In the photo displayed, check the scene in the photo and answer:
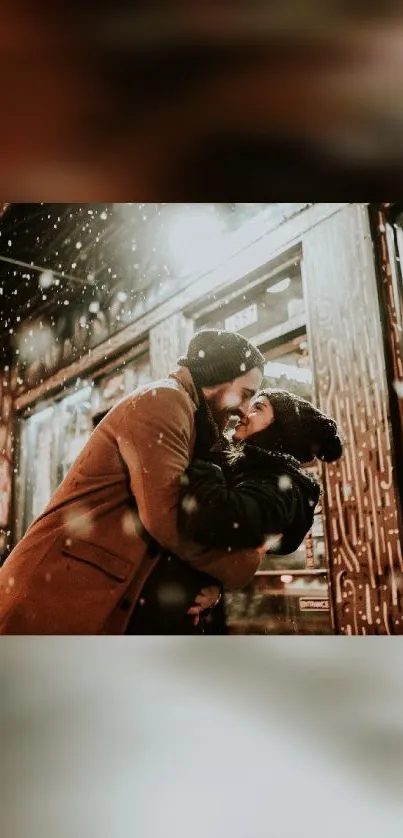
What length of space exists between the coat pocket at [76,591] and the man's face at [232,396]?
0.50 m

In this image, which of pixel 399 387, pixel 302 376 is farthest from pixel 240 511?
pixel 399 387

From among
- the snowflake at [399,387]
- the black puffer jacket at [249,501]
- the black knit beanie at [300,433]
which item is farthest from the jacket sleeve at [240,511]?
the snowflake at [399,387]

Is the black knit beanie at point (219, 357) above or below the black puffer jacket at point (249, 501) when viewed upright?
above

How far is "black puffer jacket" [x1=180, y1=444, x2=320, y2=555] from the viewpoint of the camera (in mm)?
1899

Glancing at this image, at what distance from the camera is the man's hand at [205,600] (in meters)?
1.91

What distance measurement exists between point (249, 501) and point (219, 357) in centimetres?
45

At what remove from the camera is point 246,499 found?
191cm

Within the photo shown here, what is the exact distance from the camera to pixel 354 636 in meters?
1.86

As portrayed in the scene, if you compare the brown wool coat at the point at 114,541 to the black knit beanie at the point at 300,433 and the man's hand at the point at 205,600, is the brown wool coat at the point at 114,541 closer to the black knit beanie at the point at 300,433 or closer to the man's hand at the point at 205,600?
the man's hand at the point at 205,600

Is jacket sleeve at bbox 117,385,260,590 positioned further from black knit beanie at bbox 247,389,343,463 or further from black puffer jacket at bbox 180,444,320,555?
black knit beanie at bbox 247,389,343,463

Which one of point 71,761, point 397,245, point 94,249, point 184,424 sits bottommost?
point 71,761
